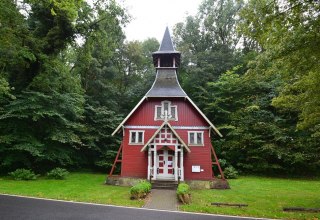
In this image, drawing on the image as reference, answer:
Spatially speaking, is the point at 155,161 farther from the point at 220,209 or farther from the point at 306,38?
the point at 306,38

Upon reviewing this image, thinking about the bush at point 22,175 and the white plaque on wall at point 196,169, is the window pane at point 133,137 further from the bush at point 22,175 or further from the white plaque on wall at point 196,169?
the bush at point 22,175

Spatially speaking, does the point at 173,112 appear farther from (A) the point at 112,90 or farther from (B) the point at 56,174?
(A) the point at 112,90

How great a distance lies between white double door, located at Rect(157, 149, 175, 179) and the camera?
20.1 m

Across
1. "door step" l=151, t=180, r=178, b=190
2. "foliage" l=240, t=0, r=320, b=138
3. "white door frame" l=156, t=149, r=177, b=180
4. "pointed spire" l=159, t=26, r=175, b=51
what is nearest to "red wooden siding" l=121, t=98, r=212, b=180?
"white door frame" l=156, t=149, r=177, b=180

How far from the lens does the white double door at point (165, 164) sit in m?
20.1

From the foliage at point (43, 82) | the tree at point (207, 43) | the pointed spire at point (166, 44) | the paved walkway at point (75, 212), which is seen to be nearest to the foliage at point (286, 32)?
the paved walkway at point (75, 212)

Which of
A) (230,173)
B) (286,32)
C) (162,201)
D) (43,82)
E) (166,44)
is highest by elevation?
(166,44)

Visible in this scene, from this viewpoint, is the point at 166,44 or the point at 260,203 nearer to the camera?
the point at 260,203

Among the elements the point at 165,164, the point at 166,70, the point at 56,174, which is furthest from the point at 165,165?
the point at 166,70

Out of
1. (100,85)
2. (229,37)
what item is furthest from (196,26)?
(100,85)

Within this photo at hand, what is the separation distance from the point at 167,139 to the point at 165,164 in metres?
2.02

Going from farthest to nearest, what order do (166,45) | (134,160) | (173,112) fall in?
(166,45)
(173,112)
(134,160)

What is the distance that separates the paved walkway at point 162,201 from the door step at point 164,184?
5.66ft

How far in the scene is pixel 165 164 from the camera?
66.5ft
